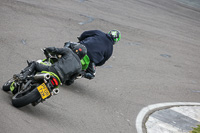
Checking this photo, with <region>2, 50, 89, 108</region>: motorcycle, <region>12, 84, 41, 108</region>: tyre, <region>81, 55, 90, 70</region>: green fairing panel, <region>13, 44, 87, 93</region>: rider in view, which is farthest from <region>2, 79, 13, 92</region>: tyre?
<region>81, 55, 90, 70</region>: green fairing panel

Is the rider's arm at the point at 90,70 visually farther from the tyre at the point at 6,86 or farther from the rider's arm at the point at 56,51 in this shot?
the tyre at the point at 6,86

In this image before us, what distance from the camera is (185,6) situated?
2478 cm

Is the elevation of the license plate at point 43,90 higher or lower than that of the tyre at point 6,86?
higher

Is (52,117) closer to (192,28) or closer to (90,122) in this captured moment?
(90,122)

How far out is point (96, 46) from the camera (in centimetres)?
759

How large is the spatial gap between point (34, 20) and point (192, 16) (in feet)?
44.1

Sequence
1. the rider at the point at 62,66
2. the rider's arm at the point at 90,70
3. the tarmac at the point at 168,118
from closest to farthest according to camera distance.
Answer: the rider at the point at 62,66 → the tarmac at the point at 168,118 → the rider's arm at the point at 90,70

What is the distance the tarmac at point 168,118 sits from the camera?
7.34 meters

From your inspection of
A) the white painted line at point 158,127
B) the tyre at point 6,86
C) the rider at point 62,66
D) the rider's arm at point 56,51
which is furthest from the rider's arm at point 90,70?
the tyre at point 6,86

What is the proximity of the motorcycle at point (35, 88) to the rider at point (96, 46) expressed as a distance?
1728 millimetres

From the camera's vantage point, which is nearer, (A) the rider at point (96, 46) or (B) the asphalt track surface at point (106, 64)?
(B) the asphalt track surface at point (106, 64)

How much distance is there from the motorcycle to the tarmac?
2325 mm

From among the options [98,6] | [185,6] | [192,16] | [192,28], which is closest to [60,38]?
[98,6]

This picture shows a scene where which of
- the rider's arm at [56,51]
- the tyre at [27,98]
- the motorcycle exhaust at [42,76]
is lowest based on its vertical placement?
the tyre at [27,98]
